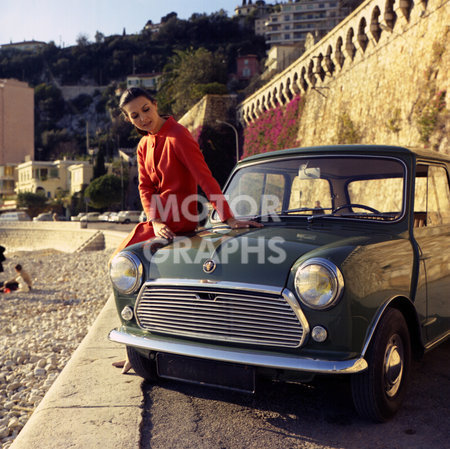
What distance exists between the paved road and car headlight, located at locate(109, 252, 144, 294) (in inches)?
28.6

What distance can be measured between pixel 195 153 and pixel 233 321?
128 cm

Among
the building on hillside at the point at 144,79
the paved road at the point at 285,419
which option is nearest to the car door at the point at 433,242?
the paved road at the point at 285,419

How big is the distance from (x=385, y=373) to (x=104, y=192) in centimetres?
5893

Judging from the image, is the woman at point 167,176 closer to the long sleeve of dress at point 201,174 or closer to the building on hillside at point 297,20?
the long sleeve of dress at point 201,174

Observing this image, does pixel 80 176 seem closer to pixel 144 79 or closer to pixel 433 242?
pixel 144 79

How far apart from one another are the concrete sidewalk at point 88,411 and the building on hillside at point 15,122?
92.4 metres

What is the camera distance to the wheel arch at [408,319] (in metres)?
2.73

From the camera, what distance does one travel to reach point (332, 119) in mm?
25562

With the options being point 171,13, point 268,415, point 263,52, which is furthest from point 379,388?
point 171,13

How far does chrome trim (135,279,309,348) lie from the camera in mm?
2666

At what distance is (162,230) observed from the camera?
3.52 metres

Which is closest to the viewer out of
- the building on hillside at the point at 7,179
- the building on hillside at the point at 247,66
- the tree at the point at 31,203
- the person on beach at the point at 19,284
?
the person on beach at the point at 19,284

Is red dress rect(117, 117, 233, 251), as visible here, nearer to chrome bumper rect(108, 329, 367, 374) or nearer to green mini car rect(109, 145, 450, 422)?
green mini car rect(109, 145, 450, 422)

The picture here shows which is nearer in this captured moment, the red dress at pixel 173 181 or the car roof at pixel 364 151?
the red dress at pixel 173 181
